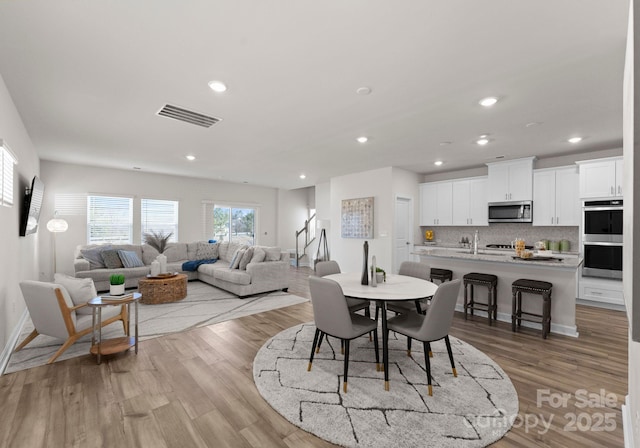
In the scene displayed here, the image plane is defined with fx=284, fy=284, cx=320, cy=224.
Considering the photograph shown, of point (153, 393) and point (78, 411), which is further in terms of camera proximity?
point (153, 393)

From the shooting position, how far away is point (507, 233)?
5.91 meters

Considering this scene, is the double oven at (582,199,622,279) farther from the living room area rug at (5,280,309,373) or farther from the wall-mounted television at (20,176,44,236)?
the wall-mounted television at (20,176,44,236)

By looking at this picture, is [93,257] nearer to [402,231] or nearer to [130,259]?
[130,259]

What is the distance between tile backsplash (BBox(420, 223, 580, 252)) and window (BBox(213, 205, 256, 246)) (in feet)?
17.3

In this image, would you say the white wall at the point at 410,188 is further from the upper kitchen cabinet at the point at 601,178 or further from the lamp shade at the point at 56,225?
the lamp shade at the point at 56,225

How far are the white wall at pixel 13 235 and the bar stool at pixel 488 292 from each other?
528cm

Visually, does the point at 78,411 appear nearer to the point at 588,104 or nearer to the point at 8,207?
the point at 8,207

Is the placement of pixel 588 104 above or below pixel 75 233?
above

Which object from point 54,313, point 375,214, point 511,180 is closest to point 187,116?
point 54,313

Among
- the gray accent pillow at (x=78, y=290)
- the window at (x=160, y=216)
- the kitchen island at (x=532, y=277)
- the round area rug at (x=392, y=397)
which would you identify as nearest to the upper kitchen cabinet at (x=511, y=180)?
the kitchen island at (x=532, y=277)

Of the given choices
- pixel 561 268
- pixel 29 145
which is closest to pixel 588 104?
pixel 561 268

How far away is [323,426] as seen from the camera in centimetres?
186

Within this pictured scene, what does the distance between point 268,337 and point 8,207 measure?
9.99 feet

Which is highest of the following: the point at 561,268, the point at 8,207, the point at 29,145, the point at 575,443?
the point at 29,145
